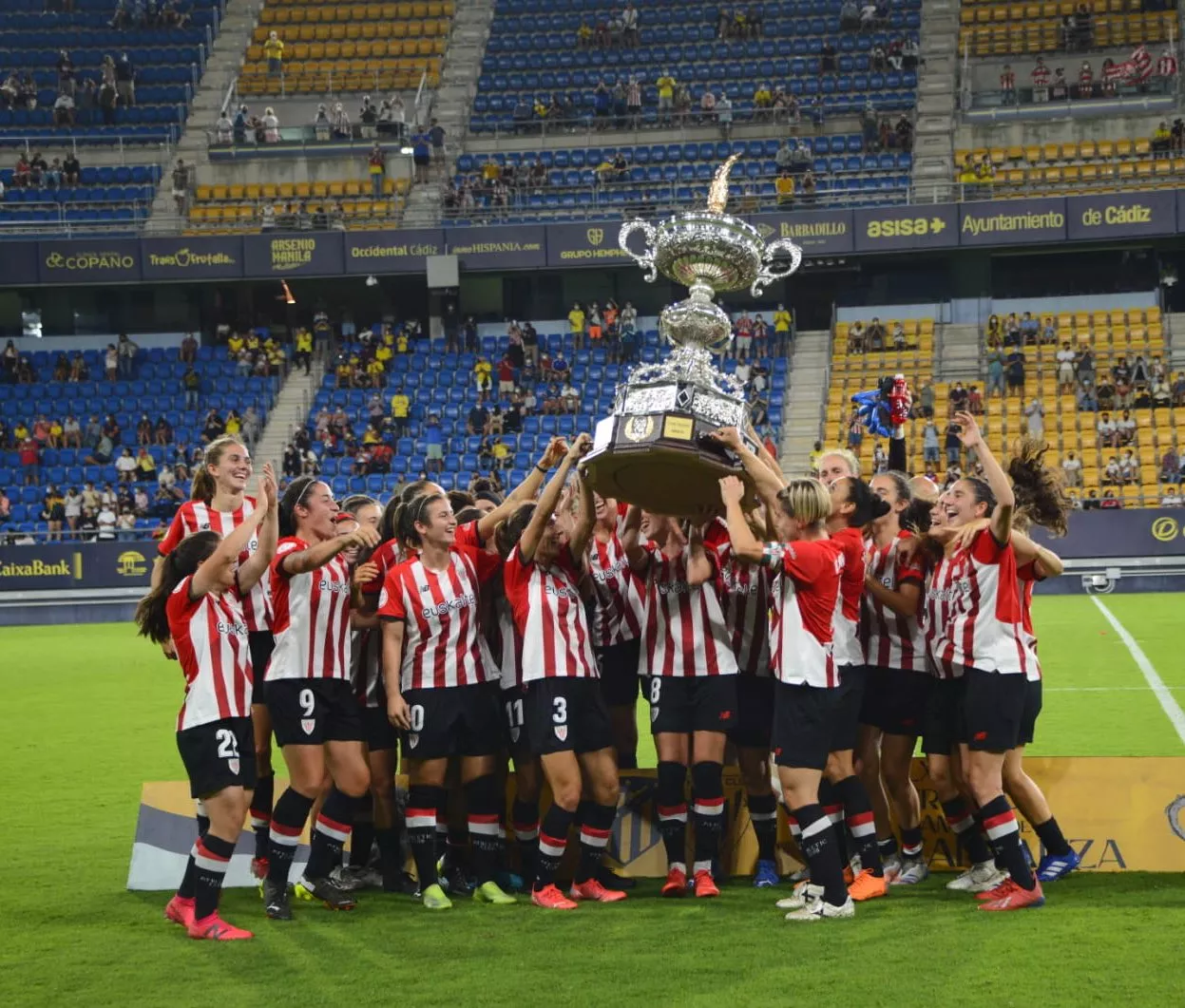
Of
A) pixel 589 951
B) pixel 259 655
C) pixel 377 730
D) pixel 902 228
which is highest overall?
pixel 902 228

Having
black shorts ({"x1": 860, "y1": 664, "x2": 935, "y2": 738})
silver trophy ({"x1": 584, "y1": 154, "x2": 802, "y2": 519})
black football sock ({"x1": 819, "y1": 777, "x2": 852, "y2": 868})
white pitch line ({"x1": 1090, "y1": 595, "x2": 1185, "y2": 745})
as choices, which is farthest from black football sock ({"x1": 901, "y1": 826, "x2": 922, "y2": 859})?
white pitch line ({"x1": 1090, "y1": 595, "x2": 1185, "y2": 745})

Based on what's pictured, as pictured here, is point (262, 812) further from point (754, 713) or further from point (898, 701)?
point (898, 701)

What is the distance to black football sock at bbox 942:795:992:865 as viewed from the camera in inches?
274

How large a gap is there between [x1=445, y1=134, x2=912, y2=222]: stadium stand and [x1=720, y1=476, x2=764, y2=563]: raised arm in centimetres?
2676

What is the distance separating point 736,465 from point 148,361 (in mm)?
30410

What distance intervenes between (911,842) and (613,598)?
1812 mm

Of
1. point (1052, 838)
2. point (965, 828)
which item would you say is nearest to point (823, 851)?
point (965, 828)

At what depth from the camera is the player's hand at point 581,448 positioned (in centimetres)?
683

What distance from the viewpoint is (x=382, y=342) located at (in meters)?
34.5

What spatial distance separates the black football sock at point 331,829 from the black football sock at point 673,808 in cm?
137

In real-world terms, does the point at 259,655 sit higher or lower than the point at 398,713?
higher

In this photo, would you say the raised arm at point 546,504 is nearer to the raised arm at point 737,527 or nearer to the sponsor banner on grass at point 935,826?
the raised arm at point 737,527

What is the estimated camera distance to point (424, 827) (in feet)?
22.5

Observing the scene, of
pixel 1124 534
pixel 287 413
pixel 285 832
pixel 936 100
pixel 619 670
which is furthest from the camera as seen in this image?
pixel 936 100
